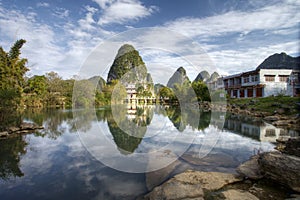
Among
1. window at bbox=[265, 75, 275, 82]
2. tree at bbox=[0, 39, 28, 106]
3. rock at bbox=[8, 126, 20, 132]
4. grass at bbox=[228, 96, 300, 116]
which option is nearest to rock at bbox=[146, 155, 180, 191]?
rock at bbox=[8, 126, 20, 132]

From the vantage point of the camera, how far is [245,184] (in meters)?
3.99

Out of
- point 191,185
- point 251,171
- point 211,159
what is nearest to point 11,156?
point 191,185

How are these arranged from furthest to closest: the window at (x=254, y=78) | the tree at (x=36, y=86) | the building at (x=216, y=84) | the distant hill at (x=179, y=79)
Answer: the building at (x=216, y=84), the distant hill at (x=179, y=79), the tree at (x=36, y=86), the window at (x=254, y=78)

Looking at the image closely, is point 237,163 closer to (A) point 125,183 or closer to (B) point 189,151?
(B) point 189,151

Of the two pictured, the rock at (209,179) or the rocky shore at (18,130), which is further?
the rocky shore at (18,130)

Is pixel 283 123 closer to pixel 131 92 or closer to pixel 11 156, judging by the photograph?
pixel 11 156

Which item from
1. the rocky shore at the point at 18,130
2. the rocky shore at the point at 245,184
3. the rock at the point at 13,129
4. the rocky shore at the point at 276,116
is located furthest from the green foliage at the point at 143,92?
the rocky shore at the point at 245,184

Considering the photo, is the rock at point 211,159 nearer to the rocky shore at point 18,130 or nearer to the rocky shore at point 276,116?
the rocky shore at point 276,116

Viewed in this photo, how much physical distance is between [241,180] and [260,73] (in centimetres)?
2520

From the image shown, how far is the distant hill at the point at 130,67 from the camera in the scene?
33438mm

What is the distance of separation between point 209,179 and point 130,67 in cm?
3609

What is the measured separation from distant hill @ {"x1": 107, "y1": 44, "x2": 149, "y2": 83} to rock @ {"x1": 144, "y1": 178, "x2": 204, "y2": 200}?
2934cm

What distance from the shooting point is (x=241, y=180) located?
13.7ft

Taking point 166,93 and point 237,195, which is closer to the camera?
point 237,195
